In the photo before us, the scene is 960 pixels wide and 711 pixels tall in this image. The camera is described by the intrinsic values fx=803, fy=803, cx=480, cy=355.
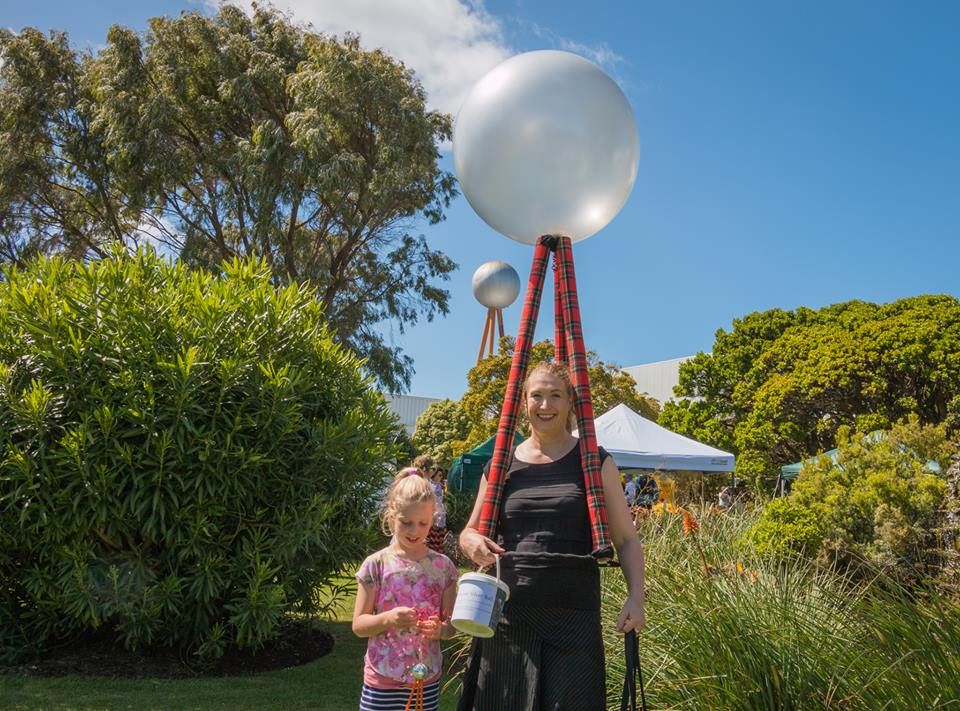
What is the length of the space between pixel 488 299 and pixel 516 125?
2403 cm

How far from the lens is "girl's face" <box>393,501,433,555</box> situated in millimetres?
2992

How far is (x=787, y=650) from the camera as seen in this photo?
3.44m

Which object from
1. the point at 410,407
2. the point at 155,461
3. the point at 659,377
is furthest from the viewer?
the point at 410,407

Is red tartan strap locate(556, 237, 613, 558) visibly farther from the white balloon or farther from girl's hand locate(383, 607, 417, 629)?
girl's hand locate(383, 607, 417, 629)

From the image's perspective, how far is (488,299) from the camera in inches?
1082

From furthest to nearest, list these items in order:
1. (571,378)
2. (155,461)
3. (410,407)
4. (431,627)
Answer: (410,407)
(155,461)
(571,378)
(431,627)

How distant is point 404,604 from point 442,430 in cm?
2343

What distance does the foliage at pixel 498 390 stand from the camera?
23.5 meters

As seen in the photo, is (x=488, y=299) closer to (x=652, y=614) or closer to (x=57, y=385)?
(x=57, y=385)

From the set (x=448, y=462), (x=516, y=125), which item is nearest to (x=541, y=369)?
(x=516, y=125)

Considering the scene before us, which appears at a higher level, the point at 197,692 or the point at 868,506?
the point at 868,506

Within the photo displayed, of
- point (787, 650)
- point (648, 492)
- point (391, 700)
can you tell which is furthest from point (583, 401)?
point (648, 492)

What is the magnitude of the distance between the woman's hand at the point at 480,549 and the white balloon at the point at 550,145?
1.42 m

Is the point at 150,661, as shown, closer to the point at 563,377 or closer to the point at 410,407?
the point at 563,377
